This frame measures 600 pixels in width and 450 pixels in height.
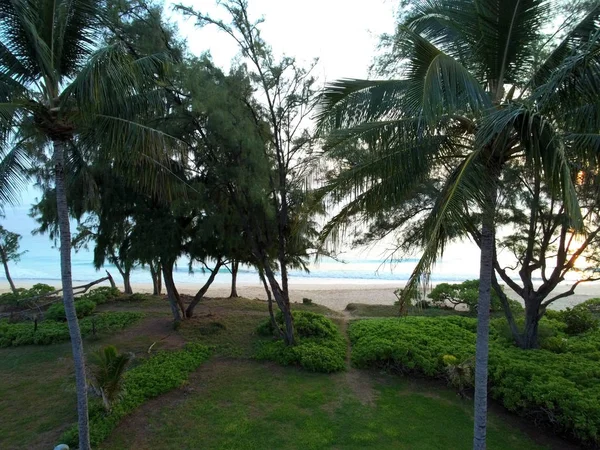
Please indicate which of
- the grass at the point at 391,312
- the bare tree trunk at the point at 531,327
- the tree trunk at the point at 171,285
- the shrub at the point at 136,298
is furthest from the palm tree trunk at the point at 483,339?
the shrub at the point at 136,298

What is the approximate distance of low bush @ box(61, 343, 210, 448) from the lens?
624 cm

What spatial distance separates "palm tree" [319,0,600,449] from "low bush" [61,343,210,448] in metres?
4.57

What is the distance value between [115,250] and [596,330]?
41.5ft

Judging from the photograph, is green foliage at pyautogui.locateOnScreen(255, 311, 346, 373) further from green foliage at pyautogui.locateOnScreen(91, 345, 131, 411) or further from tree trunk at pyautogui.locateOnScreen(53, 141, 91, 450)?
tree trunk at pyautogui.locateOnScreen(53, 141, 91, 450)

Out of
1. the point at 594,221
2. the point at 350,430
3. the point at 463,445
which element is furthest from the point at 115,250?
the point at 594,221

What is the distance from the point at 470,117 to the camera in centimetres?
467

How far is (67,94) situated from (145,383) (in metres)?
5.38

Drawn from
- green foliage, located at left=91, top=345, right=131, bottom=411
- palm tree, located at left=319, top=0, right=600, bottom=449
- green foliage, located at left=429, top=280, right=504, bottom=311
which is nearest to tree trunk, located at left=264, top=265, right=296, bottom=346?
green foliage, located at left=91, top=345, right=131, bottom=411

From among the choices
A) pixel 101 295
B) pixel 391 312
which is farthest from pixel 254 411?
pixel 101 295

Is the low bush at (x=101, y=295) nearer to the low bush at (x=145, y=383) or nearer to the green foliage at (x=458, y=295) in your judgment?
the low bush at (x=145, y=383)

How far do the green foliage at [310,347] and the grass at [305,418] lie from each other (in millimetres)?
299

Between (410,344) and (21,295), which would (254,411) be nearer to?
(410,344)

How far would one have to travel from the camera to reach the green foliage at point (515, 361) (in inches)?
241

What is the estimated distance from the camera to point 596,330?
9.97 metres
